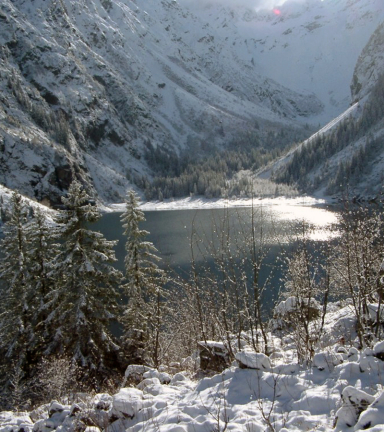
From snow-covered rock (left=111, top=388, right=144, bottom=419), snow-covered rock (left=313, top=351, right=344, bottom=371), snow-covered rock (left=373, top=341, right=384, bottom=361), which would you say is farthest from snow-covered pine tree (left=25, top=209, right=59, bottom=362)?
snow-covered rock (left=373, top=341, right=384, bottom=361)

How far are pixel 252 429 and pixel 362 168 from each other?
145m

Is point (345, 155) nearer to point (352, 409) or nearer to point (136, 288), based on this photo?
point (136, 288)

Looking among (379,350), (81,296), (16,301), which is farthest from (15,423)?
(16,301)

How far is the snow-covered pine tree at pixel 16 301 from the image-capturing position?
749 inches

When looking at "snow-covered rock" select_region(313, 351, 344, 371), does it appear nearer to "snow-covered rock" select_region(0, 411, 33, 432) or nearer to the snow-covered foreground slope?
the snow-covered foreground slope

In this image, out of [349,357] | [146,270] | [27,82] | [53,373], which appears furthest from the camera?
[27,82]

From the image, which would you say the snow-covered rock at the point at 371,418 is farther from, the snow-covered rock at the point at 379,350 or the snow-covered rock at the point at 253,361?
the snow-covered rock at the point at 253,361

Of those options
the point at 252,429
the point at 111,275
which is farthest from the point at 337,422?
the point at 111,275

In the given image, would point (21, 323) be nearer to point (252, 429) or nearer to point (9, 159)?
point (252, 429)

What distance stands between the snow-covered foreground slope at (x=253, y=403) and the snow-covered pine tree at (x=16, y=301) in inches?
489

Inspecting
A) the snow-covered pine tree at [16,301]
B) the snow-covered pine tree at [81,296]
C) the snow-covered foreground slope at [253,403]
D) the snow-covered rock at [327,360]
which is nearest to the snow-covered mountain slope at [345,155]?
the snow-covered pine tree at [81,296]

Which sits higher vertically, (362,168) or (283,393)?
(362,168)

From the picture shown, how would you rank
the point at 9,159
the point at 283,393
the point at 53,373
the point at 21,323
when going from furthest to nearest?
the point at 9,159 < the point at 21,323 < the point at 53,373 < the point at 283,393

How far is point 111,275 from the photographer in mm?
19984
